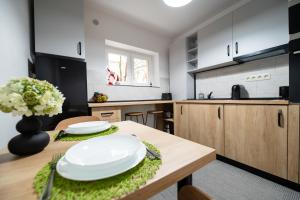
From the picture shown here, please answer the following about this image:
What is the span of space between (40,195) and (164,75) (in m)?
3.26

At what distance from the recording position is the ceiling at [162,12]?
214 cm

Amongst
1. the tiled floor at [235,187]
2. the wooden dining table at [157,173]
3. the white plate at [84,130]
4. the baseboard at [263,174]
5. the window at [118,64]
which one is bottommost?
the tiled floor at [235,187]

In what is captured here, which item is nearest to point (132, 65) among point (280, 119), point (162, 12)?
point (162, 12)

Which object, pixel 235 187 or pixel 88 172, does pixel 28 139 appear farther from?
pixel 235 187

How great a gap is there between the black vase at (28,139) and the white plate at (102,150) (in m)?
0.20

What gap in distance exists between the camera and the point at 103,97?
227cm

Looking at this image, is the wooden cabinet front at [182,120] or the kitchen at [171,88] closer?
the kitchen at [171,88]

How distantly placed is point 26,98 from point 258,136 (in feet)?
6.71

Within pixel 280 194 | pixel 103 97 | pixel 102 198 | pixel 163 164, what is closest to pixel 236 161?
pixel 280 194

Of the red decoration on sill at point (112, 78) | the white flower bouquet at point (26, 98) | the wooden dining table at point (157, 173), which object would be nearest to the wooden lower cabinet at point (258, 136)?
the wooden dining table at point (157, 173)

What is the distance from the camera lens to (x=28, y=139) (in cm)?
53

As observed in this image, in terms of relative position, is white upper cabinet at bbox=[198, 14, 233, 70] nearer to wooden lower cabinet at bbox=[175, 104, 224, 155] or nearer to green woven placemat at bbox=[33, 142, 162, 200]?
wooden lower cabinet at bbox=[175, 104, 224, 155]

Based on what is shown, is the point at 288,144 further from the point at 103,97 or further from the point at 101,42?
the point at 101,42

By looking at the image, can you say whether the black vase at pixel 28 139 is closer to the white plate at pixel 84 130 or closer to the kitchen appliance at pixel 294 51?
the white plate at pixel 84 130
